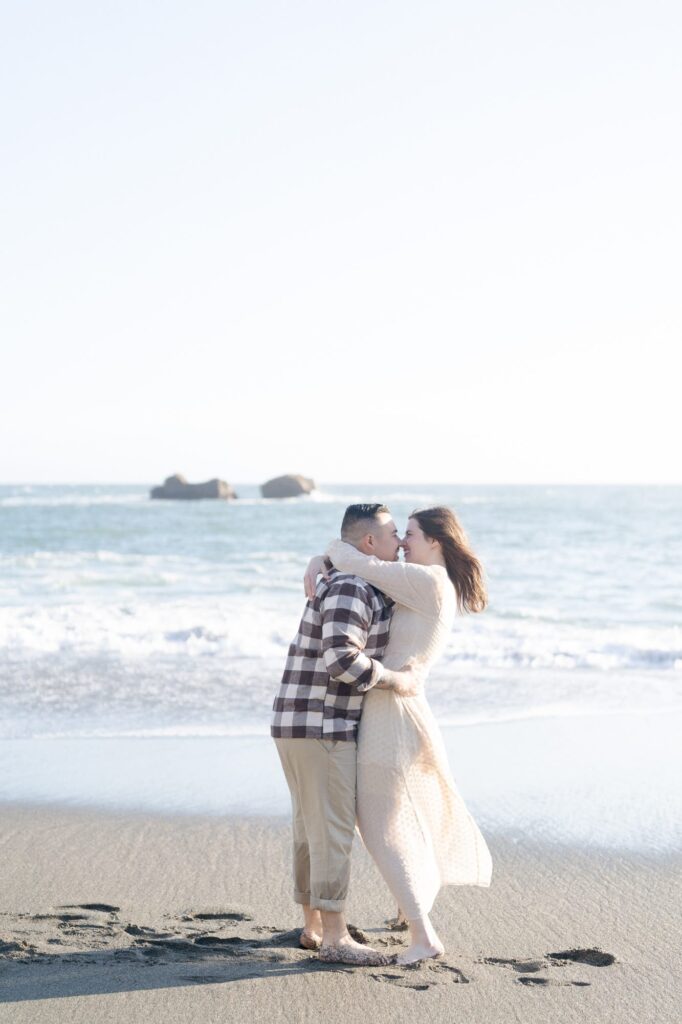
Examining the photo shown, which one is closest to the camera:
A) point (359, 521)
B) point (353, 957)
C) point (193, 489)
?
point (353, 957)

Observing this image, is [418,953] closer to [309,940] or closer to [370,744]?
[309,940]

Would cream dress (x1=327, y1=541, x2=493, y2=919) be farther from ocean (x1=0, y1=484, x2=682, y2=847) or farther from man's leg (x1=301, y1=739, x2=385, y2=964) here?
ocean (x1=0, y1=484, x2=682, y2=847)

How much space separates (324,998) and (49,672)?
24.2ft

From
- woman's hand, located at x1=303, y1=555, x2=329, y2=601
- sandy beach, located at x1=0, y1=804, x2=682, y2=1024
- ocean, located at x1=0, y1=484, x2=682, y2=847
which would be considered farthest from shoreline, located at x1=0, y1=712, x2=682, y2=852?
woman's hand, located at x1=303, y1=555, x2=329, y2=601

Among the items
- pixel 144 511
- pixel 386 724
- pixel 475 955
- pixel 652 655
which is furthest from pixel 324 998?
pixel 144 511

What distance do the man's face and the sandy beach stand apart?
1.46 meters

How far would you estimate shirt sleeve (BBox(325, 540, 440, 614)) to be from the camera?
4.00m

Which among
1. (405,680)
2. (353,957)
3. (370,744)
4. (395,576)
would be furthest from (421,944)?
(395,576)

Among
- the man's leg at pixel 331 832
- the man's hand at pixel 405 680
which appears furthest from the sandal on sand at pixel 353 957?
the man's hand at pixel 405 680

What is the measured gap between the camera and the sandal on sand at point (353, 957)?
12.6ft

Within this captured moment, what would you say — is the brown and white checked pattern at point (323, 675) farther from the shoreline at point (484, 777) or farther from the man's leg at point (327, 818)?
the shoreline at point (484, 777)

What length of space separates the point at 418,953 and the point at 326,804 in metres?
0.60

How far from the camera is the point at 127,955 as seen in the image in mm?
3869

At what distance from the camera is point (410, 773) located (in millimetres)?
4031
